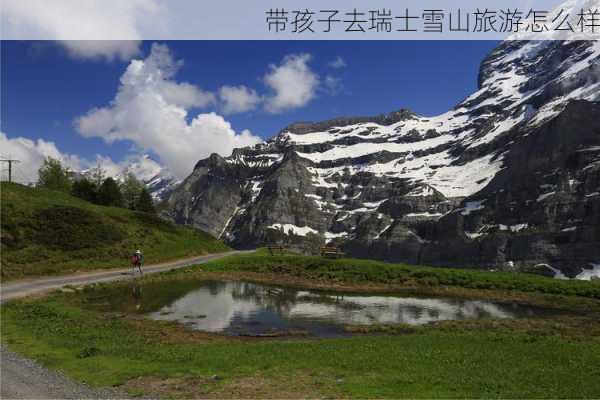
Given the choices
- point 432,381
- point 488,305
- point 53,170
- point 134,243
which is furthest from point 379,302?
point 53,170

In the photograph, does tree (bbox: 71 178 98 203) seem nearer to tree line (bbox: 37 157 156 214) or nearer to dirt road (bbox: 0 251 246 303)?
tree line (bbox: 37 157 156 214)

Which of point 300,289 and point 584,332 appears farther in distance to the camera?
point 300,289

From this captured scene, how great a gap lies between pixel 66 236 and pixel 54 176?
2635 inches

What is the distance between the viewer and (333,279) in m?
58.3

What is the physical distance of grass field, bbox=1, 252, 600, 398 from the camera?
17.8 metres

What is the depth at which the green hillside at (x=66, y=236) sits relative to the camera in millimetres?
54656

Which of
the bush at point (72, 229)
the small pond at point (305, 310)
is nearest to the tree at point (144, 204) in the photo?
the bush at point (72, 229)

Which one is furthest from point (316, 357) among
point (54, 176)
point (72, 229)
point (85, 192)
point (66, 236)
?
point (54, 176)

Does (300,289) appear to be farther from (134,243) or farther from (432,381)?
(432,381)

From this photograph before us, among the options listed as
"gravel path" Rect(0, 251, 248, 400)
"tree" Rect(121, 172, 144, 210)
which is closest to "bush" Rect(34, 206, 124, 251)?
"gravel path" Rect(0, 251, 248, 400)

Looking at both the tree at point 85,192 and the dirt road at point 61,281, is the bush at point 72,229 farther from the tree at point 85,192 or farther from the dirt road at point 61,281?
the tree at point 85,192

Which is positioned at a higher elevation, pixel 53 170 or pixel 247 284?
pixel 53 170

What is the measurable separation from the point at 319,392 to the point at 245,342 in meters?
11.6

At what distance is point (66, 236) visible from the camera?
6166 centimetres
